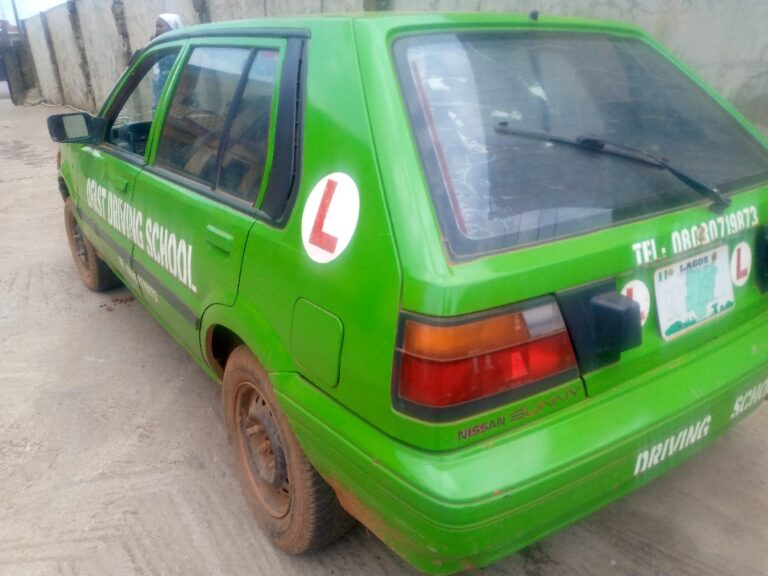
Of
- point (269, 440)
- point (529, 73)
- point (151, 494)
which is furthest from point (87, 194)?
point (529, 73)

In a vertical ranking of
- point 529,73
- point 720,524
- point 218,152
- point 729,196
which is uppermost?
point 529,73

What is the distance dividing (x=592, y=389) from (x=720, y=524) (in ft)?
3.83

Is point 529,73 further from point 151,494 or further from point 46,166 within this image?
point 46,166

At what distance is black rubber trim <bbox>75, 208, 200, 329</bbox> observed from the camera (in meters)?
2.61

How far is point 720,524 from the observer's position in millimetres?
2363

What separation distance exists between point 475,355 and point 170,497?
67.5 inches

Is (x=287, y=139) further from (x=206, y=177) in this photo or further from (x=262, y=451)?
(x=262, y=451)

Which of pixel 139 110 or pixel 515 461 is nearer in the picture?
pixel 515 461

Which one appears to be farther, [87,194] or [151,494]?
[87,194]

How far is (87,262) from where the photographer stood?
463cm

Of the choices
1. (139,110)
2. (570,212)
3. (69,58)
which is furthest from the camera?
(69,58)

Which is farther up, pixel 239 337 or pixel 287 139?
pixel 287 139

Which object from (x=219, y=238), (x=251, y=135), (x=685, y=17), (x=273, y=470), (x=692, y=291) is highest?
(x=685, y=17)

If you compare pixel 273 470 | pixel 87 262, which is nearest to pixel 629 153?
pixel 273 470
